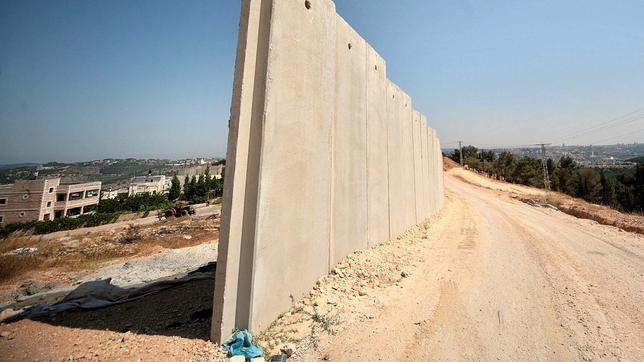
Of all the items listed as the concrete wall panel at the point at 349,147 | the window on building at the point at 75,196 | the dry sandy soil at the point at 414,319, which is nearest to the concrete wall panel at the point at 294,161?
the concrete wall panel at the point at 349,147

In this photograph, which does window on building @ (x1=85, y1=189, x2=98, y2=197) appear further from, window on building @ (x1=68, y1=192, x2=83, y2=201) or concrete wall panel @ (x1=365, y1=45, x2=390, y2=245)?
concrete wall panel @ (x1=365, y1=45, x2=390, y2=245)

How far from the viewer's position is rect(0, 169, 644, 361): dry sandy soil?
9.35ft

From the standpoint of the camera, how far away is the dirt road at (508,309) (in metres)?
2.94

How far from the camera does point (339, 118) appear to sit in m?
4.98

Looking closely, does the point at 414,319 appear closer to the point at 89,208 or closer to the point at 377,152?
the point at 377,152

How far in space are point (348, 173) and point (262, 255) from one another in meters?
2.62

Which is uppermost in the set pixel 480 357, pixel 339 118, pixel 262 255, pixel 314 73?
pixel 314 73

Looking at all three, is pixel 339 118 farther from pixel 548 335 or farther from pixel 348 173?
pixel 548 335

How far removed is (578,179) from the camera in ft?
144

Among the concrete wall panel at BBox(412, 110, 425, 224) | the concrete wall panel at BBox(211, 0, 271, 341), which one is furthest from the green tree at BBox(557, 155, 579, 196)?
the concrete wall panel at BBox(211, 0, 271, 341)

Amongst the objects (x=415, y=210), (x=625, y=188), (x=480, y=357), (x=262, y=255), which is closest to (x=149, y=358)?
(x=262, y=255)

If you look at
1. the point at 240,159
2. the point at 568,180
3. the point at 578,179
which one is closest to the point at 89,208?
the point at 240,159

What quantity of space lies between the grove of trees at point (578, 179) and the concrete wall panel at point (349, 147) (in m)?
45.5

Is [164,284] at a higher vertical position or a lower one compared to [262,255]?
lower
